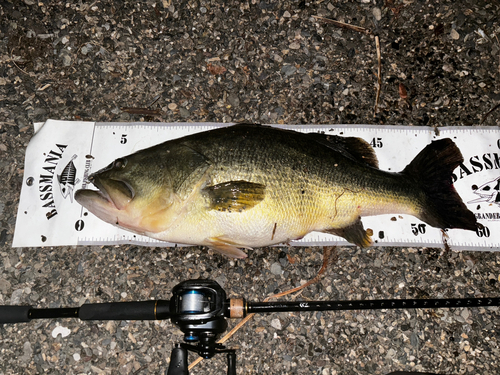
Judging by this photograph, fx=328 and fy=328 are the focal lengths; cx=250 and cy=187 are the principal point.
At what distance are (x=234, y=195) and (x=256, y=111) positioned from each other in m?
1.00

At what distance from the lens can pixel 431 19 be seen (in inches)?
114

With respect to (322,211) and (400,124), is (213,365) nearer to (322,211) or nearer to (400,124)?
(322,211)

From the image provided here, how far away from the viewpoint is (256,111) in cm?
272

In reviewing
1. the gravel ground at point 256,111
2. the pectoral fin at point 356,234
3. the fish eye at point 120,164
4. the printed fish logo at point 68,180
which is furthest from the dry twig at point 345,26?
the printed fish logo at point 68,180

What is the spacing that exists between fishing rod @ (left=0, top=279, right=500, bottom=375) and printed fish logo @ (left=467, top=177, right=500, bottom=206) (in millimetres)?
765

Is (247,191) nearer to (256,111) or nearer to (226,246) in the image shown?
(226,246)

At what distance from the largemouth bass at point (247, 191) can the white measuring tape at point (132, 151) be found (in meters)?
0.28

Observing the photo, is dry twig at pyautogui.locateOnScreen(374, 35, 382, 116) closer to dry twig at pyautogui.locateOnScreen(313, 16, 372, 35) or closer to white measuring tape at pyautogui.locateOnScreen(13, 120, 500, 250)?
dry twig at pyautogui.locateOnScreen(313, 16, 372, 35)

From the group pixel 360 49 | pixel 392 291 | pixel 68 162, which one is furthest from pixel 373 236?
pixel 68 162

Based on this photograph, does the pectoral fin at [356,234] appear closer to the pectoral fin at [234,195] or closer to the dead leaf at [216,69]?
the pectoral fin at [234,195]

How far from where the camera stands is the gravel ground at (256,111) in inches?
93.4

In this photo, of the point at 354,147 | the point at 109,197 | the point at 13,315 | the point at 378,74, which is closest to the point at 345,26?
the point at 378,74

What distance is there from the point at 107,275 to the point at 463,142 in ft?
9.95

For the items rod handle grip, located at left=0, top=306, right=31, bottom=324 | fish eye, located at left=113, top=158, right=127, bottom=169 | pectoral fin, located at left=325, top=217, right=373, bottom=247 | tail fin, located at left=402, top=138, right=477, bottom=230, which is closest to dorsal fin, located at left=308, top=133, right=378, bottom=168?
tail fin, located at left=402, top=138, right=477, bottom=230
